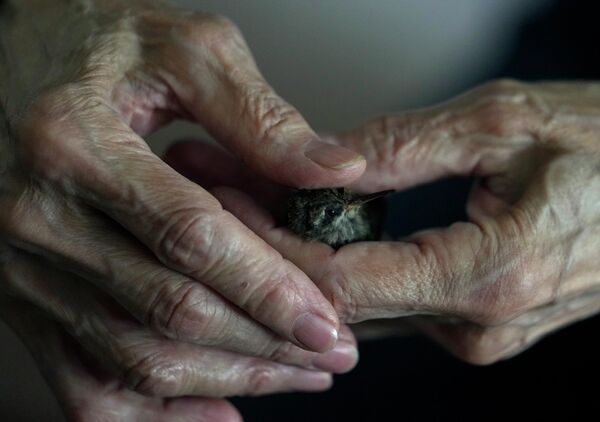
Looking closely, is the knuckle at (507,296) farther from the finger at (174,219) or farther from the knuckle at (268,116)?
the knuckle at (268,116)

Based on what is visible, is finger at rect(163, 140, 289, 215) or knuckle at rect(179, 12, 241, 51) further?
finger at rect(163, 140, 289, 215)

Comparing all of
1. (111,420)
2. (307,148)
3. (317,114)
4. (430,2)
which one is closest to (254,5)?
(317,114)

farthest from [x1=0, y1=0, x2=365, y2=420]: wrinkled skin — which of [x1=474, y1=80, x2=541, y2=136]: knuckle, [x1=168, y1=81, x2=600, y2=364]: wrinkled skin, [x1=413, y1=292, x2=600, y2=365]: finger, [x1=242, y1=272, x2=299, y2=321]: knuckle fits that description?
[x1=474, y1=80, x2=541, y2=136]: knuckle

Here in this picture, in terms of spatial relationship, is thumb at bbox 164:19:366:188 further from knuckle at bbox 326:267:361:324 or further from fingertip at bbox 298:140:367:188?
knuckle at bbox 326:267:361:324

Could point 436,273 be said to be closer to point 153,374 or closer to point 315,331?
point 315,331

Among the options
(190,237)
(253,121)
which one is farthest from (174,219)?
(253,121)

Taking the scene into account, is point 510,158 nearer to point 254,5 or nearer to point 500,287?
point 500,287

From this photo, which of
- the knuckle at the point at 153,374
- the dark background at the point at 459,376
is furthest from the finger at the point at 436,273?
the dark background at the point at 459,376
